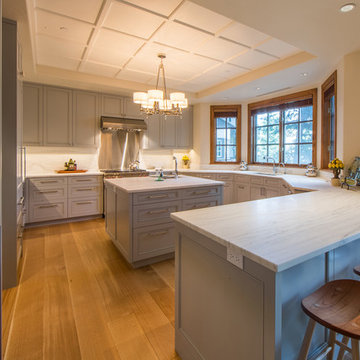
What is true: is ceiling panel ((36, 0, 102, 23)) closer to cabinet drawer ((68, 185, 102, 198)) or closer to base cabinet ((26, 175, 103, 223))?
base cabinet ((26, 175, 103, 223))

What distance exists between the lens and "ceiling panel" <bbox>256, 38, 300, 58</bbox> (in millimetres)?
3117

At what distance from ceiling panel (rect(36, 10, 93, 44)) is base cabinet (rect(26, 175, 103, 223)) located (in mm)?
2295

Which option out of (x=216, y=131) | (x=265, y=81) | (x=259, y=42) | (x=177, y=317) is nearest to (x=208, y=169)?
(x=216, y=131)

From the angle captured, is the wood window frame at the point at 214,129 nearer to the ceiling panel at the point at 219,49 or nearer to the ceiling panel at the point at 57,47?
the ceiling panel at the point at 219,49


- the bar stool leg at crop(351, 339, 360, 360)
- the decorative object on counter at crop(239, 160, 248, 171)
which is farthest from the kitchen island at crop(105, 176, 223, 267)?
the decorative object on counter at crop(239, 160, 248, 171)

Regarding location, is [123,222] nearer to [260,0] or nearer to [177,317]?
[177,317]

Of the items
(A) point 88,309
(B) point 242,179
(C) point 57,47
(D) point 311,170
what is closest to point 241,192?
(B) point 242,179

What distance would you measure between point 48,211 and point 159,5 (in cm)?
364

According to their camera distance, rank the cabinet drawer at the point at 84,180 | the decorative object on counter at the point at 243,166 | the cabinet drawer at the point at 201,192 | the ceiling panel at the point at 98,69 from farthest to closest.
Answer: the decorative object on counter at the point at 243,166
the cabinet drawer at the point at 84,180
the ceiling panel at the point at 98,69
the cabinet drawer at the point at 201,192

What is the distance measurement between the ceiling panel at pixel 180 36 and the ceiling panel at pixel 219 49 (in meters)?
0.10

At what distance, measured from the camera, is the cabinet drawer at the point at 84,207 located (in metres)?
4.43

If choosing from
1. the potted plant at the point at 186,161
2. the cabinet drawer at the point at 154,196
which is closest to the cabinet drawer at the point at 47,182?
the cabinet drawer at the point at 154,196

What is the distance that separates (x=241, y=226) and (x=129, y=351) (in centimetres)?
114

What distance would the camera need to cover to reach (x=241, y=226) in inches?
50.1
